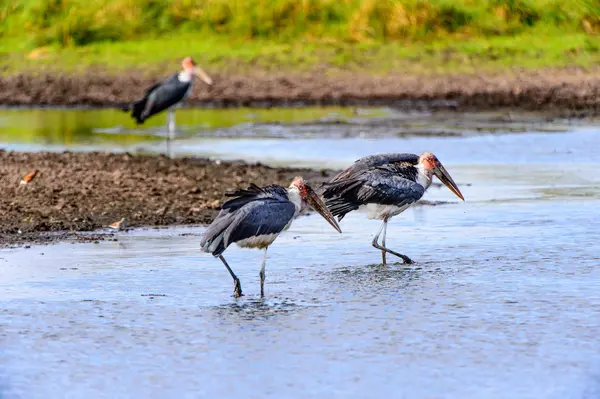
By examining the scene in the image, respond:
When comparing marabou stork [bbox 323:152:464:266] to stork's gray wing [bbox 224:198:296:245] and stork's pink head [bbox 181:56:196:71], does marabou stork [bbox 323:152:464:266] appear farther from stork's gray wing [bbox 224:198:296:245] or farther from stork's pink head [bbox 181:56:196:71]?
stork's pink head [bbox 181:56:196:71]

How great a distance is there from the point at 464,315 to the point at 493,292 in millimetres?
715

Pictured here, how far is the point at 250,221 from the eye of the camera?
8.29 metres

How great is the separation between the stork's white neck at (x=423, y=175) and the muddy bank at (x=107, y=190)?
2023 mm

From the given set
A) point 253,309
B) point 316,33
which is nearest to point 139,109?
point 316,33

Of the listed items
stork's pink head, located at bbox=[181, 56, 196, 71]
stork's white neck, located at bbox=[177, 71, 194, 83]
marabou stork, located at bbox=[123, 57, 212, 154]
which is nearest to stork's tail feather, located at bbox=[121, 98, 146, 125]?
marabou stork, located at bbox=[123, 57, 212, 154]

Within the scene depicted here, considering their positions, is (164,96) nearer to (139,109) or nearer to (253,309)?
(139,109)

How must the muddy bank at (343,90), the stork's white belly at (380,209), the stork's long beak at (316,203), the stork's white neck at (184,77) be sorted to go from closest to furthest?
the stork's long beak at (316,203) < the stork's white belly at (380,209) < the stork's white neck at (184,77) < the muddy bank at (343,90)

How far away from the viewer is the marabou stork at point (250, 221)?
820 cm

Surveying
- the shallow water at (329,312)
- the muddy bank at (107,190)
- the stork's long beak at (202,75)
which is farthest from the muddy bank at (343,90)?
the shallow water at (329,312)

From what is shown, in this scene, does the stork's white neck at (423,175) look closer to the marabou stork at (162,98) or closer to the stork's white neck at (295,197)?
the stork's white neck at (295,197)

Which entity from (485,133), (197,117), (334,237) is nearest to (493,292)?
(334,237)

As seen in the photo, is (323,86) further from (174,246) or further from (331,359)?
(331,359)

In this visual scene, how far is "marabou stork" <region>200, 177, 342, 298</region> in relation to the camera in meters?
8.20

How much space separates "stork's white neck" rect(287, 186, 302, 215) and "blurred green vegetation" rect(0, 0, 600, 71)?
53.9 feet
